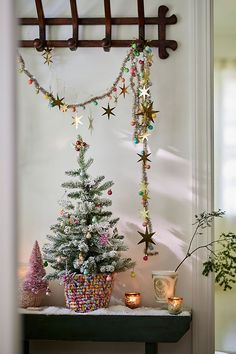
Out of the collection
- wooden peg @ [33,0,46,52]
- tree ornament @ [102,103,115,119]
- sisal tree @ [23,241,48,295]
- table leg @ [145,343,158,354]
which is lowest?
table leg @ [145,343,158,354]

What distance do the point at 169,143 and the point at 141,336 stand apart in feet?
3.31

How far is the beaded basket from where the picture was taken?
283cm

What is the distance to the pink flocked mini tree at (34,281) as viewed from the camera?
116 inches

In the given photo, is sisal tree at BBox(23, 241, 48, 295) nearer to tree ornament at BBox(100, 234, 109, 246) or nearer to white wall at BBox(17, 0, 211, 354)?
white wall at BBox(17, 0, 211, 354)

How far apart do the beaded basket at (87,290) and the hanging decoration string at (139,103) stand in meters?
0.30

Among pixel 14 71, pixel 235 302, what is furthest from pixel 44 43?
pixel 235 302

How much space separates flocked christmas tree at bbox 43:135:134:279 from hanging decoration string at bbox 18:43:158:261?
0.20m

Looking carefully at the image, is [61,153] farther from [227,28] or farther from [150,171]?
[227,28]

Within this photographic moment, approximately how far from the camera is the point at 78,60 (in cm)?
319

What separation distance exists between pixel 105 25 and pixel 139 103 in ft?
1.50

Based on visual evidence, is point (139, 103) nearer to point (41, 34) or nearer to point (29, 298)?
point (41, 34)

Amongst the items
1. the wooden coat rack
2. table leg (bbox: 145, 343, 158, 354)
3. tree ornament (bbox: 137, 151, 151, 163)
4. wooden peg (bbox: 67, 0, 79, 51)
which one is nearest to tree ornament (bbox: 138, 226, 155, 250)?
tree ornament (bbox: 137, 151, 151, 163)

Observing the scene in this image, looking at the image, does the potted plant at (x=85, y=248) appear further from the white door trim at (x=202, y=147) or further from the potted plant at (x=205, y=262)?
the white door trim at (x=202, y=147)

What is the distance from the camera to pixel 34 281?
295cm
